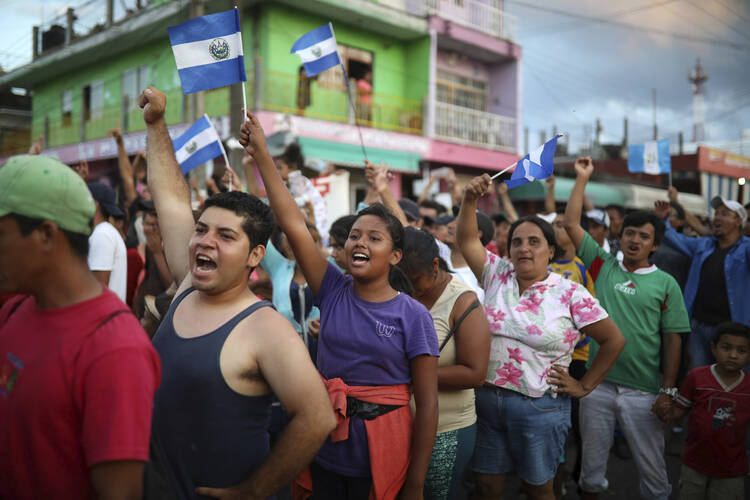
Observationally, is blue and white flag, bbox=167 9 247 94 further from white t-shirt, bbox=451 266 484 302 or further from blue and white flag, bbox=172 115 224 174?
white t-shirt, bbox=451 266 484 302

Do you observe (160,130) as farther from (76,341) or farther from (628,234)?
(628,234)

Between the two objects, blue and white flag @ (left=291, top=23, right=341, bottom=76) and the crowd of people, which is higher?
blue and white flag @ (left=291, top=23, right=341, bottom=76)

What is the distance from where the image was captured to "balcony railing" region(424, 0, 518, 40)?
17.3 metres

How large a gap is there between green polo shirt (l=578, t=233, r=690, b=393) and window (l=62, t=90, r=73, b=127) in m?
20.6

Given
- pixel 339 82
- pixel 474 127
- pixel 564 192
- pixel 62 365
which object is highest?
pixel 339 82

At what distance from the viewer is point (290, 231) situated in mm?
2609

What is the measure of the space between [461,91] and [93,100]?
12432 mm

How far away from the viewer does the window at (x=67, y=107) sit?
65.4ft

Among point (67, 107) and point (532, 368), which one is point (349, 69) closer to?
point (67, 107)

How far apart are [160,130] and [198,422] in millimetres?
1394

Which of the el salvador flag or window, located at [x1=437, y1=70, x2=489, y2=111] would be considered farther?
window, located at [x1=437, y1=70, x2=489, y2=111]

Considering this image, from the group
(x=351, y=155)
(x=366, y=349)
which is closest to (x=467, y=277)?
(x=366, y=349)

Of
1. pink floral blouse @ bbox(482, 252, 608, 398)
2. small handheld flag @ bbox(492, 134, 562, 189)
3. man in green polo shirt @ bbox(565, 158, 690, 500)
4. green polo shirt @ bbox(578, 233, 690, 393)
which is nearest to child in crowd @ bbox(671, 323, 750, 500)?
man in green polo shirt @ bbox(565, 158, 690, 500)

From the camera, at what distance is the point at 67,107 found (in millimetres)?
20172
